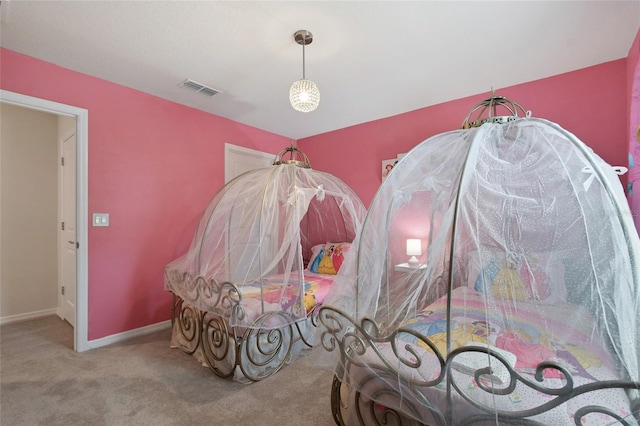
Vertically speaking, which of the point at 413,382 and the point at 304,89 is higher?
the point at 304,89

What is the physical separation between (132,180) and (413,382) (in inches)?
120

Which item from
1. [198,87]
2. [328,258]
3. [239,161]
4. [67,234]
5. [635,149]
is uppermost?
[198,87]

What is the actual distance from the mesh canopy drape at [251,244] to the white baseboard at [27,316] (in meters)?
2.18

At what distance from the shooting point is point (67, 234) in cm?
327

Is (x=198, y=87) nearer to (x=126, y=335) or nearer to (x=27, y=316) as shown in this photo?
(x=126, y=335)

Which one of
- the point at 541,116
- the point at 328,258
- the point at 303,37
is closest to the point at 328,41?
the point at 303,37

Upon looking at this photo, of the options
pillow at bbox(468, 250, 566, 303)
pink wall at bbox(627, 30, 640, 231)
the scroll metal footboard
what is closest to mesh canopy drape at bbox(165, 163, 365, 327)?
the scroll metal footboard

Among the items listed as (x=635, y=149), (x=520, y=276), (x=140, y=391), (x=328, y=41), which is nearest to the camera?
(x=520, y=276)

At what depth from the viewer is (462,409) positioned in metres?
1.02

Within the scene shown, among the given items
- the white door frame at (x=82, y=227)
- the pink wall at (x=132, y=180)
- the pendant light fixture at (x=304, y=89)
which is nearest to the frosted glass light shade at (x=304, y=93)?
the pendant light fixture at (x=304, y=89)

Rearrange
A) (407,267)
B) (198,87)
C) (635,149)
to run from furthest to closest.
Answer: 1. (198,87)
2. (635,149)
3. (407,267)

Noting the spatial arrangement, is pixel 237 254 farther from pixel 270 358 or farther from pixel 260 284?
pixel 270 358

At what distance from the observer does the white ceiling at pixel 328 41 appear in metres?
1.76

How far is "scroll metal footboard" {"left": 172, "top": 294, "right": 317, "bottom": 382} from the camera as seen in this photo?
81.7 inches
